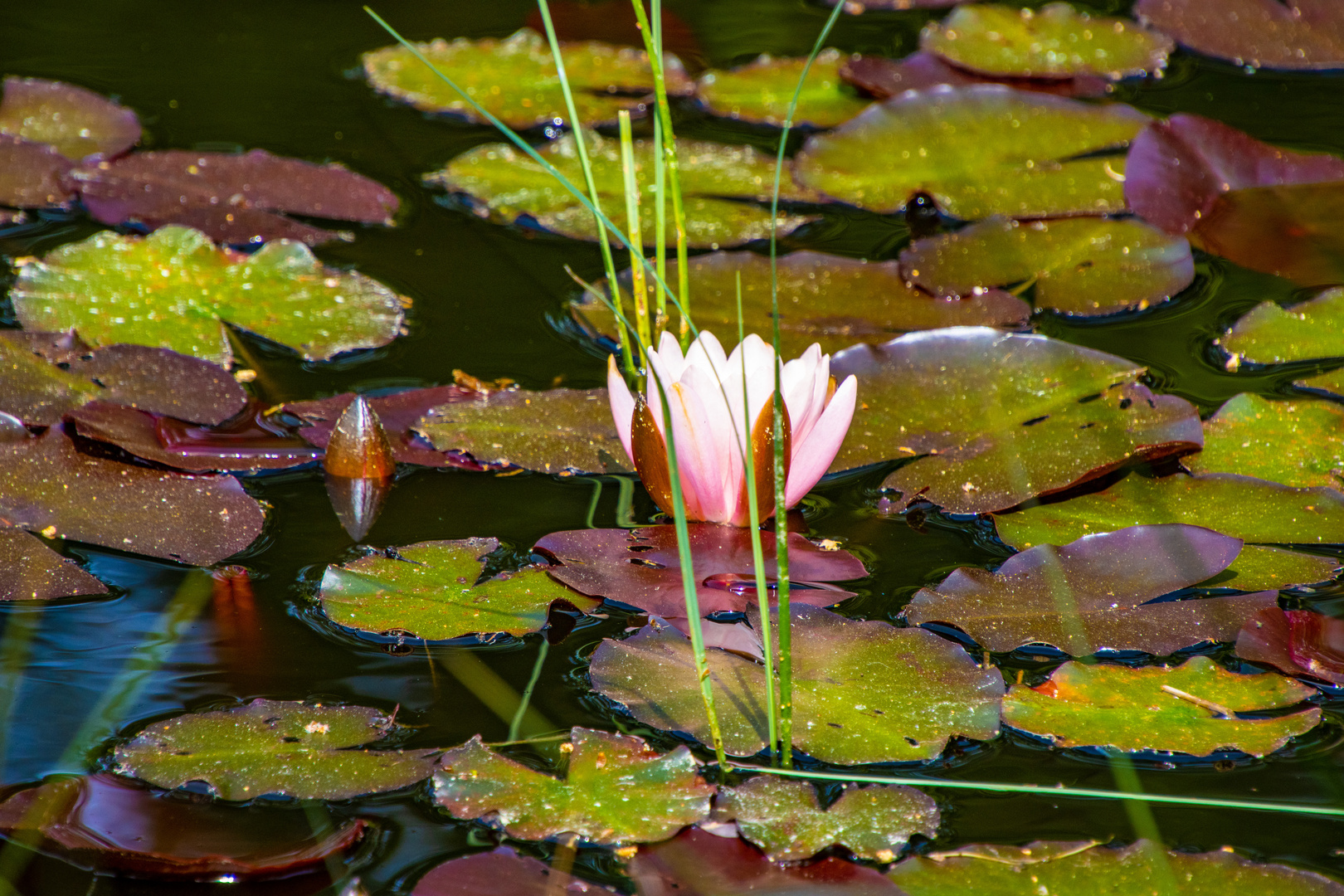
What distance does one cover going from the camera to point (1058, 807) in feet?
3.72

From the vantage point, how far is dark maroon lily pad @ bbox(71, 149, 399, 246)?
2.32 m

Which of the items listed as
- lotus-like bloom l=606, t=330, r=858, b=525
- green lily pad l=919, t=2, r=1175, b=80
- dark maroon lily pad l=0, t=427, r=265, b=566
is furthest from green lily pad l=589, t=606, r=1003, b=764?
green lily pad l=919, t=2, r=1175, b=80

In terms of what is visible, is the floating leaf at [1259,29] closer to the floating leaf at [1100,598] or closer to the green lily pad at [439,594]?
the floating leaf at [1100,598]

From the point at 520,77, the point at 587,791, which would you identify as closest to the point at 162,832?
the point at 587,791

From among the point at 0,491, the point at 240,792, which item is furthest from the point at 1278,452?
the point at 0,491

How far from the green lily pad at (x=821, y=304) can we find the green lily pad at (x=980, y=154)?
0.37 m

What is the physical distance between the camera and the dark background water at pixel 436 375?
3.76ft

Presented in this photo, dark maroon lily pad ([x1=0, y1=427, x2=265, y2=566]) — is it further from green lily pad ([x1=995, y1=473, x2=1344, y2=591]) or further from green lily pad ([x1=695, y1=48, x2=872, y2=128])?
green lily pad ([x1=695, y1=48, x2=872, y2=128])

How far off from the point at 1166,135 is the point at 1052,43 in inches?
31.8

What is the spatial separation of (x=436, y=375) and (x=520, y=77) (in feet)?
4.45

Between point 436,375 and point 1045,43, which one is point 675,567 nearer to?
point 436,375

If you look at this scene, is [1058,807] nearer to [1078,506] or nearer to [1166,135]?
[1078,506]

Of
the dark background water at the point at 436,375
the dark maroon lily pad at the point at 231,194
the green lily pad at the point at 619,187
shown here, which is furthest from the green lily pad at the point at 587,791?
the dark maroon lily pad at the point at 231,194

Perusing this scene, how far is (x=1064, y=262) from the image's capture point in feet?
7.15
